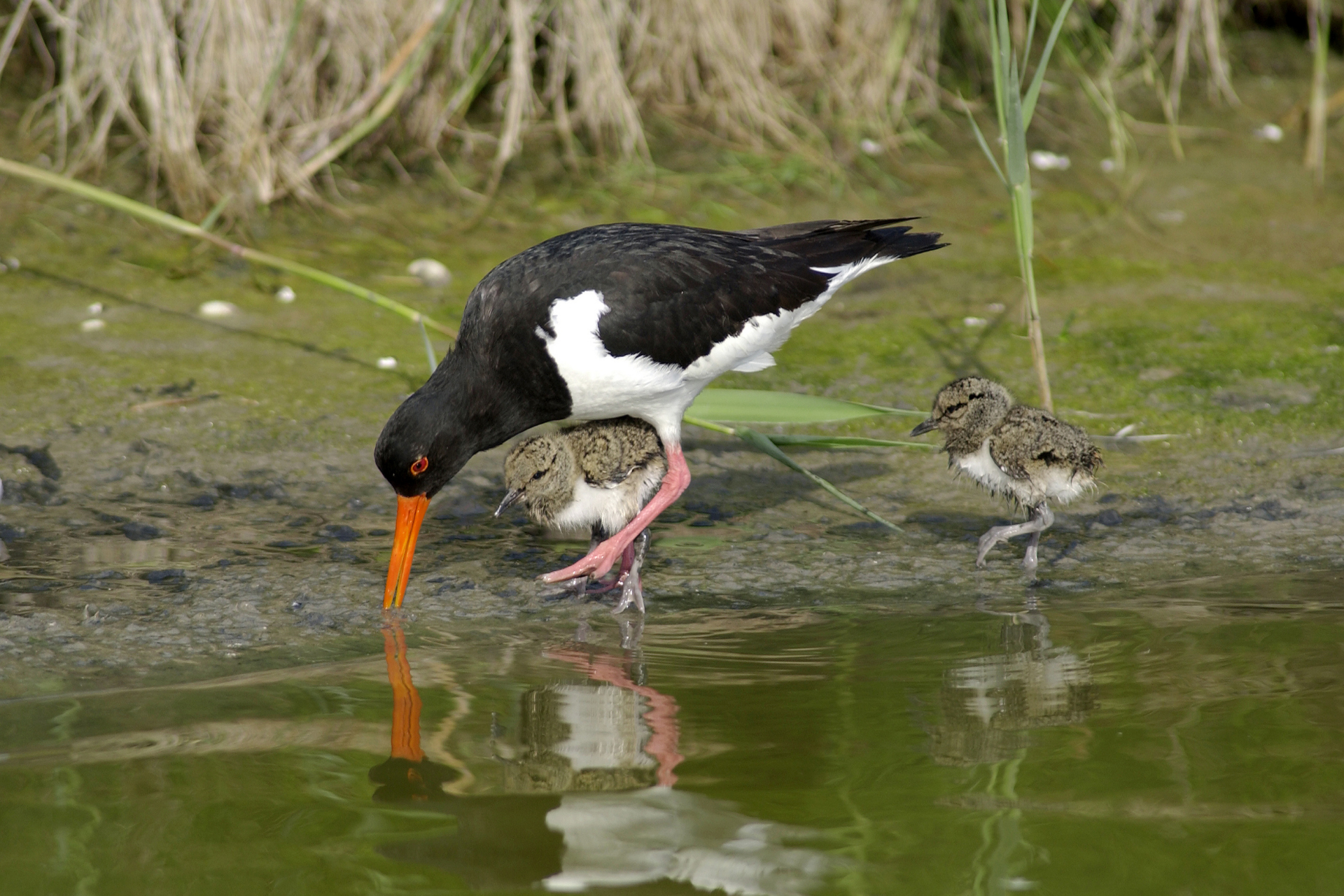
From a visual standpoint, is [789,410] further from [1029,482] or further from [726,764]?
[726,764]

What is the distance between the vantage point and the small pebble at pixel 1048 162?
24.6ft

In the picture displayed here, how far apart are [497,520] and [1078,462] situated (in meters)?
1.99

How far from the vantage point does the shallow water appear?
250 cm

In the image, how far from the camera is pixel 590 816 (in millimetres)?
2715

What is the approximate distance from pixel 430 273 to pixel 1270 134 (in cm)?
486

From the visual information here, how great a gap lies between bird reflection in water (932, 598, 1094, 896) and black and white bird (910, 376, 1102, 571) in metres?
0.53

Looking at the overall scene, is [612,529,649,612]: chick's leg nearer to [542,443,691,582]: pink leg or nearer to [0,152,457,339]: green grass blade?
[542,443,691,582]: pink leg

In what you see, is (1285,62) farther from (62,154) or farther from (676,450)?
(62,154)

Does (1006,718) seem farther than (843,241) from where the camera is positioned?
No

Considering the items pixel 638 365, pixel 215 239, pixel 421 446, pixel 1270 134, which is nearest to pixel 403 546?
pixel 421 446

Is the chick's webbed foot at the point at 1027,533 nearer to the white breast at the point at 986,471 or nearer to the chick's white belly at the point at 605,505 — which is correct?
the white breast at the point at 986,471

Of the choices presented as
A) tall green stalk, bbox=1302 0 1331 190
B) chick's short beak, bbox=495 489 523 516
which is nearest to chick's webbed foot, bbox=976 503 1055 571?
chick's short beak, bbox=495 489 523 516

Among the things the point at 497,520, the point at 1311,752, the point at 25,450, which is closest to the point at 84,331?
the point at 25,450

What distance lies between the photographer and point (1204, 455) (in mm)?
5059
